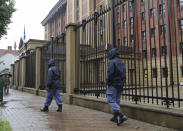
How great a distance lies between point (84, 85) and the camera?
850 cm

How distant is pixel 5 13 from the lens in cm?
1827

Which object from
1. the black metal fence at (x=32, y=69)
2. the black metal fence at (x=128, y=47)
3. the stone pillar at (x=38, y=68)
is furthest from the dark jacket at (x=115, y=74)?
the black metal fence at (x=32, y=69)

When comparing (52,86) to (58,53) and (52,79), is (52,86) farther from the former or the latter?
(58,53)

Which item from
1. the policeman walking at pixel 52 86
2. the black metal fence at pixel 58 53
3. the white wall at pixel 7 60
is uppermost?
the white wall at pixel 7 60

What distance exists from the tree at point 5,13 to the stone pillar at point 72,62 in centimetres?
1101

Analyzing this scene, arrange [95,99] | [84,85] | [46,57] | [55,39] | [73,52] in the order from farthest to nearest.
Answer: [46,57] → [55,39] → [73,52] → [84,85] → [95,99]

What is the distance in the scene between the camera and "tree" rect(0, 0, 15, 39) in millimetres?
18062

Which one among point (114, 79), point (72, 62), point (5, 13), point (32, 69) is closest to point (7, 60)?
point (5, 13)

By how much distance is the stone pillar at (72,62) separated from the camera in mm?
8891

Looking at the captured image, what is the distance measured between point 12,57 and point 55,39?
66557 millimetres

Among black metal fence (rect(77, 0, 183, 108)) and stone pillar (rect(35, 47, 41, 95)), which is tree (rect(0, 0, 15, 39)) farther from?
black metal fence (rect(77, 0, 183, 108))

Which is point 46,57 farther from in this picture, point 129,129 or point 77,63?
point 129,129

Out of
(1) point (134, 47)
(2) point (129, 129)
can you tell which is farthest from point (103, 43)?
(2) point (129, 129)

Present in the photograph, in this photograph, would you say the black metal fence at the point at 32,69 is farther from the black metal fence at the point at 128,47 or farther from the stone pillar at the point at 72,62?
the black metal fence at the point at 128,47
